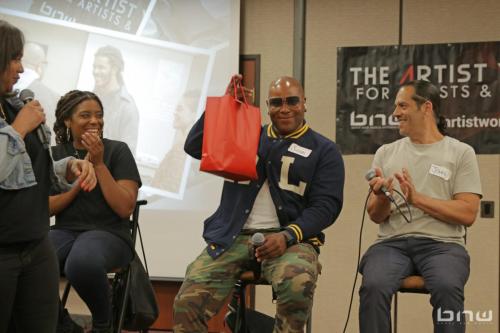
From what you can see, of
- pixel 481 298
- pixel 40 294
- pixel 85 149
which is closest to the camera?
pixel 40 294

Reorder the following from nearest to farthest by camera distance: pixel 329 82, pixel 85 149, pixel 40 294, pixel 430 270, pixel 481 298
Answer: pixel 40 294, pixel 430 270, pixel 85 149, pixel 481 298, pixel 329 82

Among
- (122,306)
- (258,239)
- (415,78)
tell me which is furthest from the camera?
(415,78)

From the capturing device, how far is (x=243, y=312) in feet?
8.80

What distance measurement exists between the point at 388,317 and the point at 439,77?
1.96 meters

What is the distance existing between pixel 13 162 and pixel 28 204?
15 cm

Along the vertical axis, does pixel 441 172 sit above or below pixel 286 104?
below

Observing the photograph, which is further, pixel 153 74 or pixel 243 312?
pixel 153 74

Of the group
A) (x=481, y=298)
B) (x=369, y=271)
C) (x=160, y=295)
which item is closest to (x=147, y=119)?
(x=160, y=295)

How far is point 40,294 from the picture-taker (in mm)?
1829

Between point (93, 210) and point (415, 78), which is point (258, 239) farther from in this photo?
point (415, 78)

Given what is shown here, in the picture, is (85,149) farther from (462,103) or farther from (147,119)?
(462,103)

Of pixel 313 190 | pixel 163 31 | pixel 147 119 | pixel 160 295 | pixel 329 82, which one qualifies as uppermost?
pixel 163 31

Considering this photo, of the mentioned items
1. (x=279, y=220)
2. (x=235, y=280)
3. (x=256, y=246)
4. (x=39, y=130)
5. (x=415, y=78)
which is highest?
(x=415, y=78)

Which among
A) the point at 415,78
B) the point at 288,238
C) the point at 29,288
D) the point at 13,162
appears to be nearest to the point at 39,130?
the point at 13,162
